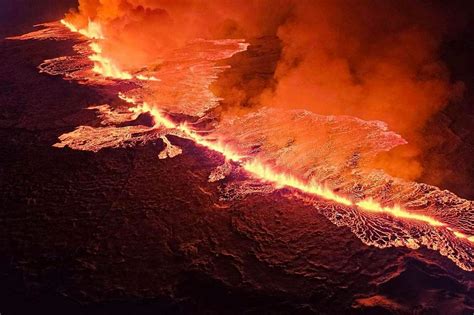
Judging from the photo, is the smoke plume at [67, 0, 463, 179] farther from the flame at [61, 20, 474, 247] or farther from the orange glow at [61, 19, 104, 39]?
the flame at [61, 20, 474, 247]

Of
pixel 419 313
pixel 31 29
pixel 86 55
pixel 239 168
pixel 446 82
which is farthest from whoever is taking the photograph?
pixel 31 29

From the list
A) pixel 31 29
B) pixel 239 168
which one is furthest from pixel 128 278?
pixel 31 29

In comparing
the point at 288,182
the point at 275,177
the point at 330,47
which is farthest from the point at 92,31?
the point at 288,182

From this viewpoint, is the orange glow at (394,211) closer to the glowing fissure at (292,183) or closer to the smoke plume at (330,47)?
the glowing fissure at (292,183)

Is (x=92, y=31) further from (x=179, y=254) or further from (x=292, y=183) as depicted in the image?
(x=179, y=254)

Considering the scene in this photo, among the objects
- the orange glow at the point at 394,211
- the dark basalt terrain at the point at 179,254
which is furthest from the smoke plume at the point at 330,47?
the dark basalt terrain at the point at 179,254

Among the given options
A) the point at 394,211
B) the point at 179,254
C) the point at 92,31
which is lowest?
the point at 179,254

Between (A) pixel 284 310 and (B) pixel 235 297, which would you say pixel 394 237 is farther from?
(B) pixel 235 297
